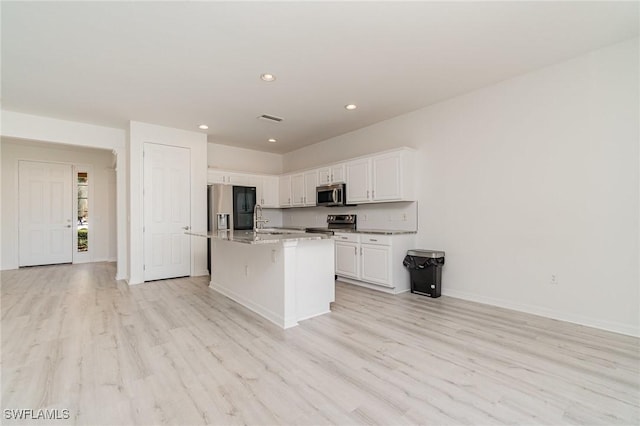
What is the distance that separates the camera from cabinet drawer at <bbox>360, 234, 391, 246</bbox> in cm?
420

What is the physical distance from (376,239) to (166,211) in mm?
3631

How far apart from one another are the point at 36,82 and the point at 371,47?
376cm

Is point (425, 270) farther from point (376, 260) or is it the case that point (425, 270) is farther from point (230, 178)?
point (230, 178)

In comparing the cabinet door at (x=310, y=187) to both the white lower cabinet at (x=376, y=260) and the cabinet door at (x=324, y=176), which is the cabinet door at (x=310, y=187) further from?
the white lower cabinet at (x=376, y=260)

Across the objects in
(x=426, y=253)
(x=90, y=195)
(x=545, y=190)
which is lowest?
(x=426, y=253)

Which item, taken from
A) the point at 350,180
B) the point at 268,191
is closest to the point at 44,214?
the point at 268,191

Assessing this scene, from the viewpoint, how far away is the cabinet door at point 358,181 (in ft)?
15.9

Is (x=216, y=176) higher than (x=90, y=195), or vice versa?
(x=216, y=176)

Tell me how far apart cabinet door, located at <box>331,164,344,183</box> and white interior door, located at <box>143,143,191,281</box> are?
2.64 metres

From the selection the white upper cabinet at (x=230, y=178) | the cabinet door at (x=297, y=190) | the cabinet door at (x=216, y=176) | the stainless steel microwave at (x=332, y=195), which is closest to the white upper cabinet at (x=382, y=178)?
the stainless steel microwave at (x=332, y=195)

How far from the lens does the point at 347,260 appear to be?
4.79 meters

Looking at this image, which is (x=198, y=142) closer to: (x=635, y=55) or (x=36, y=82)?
(x=36, y=82)

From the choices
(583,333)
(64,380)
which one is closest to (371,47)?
(583,333)

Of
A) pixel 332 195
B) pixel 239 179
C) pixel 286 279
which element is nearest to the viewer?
pixel 286 279
